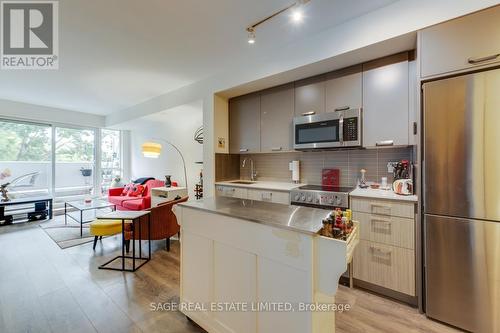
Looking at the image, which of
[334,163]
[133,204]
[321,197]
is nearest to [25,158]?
[133,204]

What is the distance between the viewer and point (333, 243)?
3.41 ft

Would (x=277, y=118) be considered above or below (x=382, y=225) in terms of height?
above

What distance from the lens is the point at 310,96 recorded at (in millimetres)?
2730

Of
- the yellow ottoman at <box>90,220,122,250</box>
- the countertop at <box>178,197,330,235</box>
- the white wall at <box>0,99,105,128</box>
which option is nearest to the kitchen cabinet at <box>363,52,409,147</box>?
the countertop at <box>178,197,330,235</box>

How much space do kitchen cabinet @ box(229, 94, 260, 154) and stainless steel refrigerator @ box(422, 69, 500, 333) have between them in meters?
2.03

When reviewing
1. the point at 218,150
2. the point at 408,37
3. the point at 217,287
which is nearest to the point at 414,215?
Result: the point at 408,37

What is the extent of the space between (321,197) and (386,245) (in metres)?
0.73

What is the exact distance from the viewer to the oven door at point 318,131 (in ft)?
8.07

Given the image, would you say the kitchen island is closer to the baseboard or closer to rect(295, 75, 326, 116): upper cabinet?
the baseboard

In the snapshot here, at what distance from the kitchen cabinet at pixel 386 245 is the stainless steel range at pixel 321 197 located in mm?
105

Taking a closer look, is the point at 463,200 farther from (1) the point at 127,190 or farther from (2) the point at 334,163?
(1) the point at 127,190

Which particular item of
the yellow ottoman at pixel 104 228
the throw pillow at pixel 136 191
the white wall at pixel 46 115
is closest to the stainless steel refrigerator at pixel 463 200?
the yellow ottoman at pixel 104 228

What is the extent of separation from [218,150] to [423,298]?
288 cm

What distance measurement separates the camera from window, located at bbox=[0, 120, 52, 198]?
4844mm
